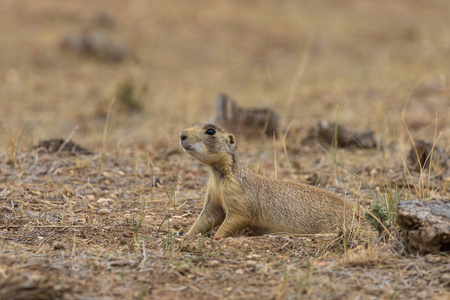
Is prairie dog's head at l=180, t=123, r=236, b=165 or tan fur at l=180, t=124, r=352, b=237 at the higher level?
prairie dog's head at l=180, t=123, r=236, b=165

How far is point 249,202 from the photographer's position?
16.0ft

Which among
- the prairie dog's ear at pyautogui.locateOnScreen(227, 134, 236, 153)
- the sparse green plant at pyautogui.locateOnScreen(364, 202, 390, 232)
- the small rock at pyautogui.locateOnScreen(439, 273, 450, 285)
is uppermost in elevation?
the prairie dog's ear at pyautogui.locateOnScreen(227, 134, 236, 153)

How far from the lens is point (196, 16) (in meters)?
18.0

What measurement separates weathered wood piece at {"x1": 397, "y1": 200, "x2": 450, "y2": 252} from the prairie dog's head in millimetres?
1584

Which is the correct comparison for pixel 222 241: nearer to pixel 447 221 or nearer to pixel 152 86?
pixel 447 221

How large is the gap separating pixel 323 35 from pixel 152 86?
21.4 ft

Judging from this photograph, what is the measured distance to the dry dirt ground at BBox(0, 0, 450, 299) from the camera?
143 inches

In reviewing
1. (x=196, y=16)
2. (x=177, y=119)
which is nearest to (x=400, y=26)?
(x=196, y=16)

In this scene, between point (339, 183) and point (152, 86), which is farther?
point (152, 86)

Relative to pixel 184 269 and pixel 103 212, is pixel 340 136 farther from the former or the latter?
pixel 184 269

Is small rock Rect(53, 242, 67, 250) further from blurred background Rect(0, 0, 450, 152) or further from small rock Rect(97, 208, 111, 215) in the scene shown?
blurred background Rect(0, 0, 450, 152)

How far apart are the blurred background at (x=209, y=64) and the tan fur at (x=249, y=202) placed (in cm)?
331

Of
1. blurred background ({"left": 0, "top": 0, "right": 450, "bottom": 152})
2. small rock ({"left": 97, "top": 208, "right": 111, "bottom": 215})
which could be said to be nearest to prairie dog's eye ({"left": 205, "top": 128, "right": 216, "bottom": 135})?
small rock ({"left": 97, "top": 208, "right": 111, "bottom": 215})

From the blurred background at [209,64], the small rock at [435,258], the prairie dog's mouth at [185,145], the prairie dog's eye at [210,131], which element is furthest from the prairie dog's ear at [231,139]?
the blurred background at [209,64]
